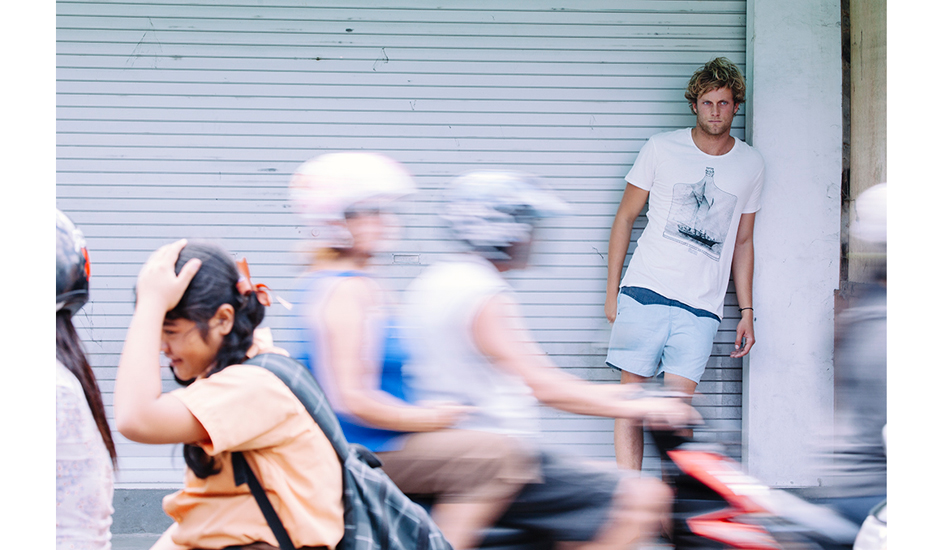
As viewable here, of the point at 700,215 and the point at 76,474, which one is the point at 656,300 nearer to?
the point at 700,215

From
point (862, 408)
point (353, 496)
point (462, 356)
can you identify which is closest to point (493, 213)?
point (462, 356)

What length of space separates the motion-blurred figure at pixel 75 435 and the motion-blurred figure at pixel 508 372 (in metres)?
0.93

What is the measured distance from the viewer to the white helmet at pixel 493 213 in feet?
6.91

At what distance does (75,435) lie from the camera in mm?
1661

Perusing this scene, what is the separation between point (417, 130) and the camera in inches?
171

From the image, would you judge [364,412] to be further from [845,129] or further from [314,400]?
[845,129]

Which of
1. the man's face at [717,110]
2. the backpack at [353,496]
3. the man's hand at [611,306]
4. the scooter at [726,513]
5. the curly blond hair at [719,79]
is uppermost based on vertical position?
the curly blond hair at [719,79]

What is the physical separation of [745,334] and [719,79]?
1.66 meters

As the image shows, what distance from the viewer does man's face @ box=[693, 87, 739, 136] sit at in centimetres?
397

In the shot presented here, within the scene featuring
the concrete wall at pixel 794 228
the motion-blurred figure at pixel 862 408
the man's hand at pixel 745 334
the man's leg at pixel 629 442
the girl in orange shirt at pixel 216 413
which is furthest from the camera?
the concrete wall at pixel 794 228

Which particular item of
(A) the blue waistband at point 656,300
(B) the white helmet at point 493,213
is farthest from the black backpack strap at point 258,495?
(A) the blue waistband at point 656,300

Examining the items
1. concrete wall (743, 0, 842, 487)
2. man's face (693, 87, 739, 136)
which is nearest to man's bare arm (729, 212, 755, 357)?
concrete wall (743, 0, 842, 487)

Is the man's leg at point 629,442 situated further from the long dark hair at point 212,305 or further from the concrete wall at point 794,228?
the long dark hair at point 212,305

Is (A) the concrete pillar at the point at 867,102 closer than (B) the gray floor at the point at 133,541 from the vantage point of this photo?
No
